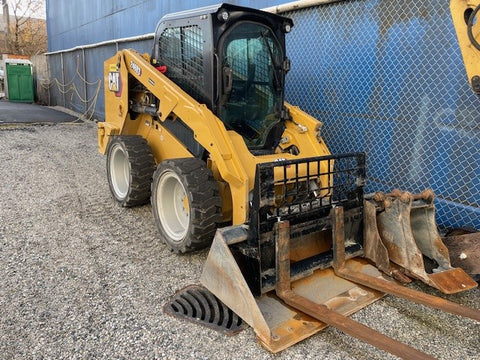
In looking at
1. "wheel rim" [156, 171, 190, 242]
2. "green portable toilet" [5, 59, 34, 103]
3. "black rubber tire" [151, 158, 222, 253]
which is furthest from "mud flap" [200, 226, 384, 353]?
"green portable toilet" [5, 59, 34, 103]

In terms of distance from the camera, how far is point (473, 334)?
9.14ft

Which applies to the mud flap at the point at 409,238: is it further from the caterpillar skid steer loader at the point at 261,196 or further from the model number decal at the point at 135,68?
the model number decal at the point at 135,68

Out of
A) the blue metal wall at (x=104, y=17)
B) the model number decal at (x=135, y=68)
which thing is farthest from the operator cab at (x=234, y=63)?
the blue metal wall at (x=104, y=17)

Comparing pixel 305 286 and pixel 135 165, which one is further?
pixel 135 165

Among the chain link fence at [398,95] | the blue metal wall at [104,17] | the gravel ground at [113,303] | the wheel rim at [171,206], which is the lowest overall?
the gravel ground at [113,303]

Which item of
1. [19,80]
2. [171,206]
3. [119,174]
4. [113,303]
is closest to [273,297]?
[113,303]

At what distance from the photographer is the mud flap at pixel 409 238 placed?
124 inches

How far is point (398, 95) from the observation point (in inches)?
185

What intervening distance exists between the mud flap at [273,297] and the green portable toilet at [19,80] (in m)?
19.7

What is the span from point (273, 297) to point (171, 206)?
1.61m

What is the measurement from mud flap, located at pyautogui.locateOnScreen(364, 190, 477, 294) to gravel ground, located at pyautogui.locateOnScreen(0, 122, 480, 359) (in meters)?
0.24

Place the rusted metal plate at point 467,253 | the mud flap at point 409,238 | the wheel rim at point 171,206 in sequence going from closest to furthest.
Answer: the mud flap at point 409,238
the rusted metal plate at point 467,253
the wheel rim at point 171,206

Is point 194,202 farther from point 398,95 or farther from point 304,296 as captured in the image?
point 398,95

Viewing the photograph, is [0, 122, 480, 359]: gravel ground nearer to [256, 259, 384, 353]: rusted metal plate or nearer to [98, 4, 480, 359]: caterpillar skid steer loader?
[256, 259, 384, 353]: rusted metal plate
